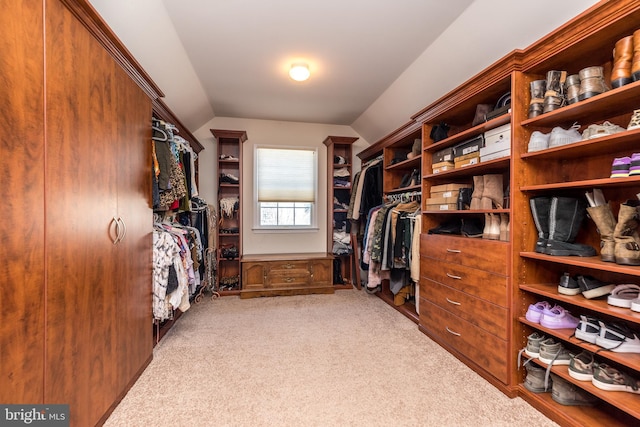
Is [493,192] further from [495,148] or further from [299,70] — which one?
[299,70]

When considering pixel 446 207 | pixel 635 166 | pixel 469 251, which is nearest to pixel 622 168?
pixel 635 166

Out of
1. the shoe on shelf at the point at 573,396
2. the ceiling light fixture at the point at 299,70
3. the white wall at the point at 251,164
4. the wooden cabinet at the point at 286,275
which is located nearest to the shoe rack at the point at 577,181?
the shoe on shelf at the point at 573,396

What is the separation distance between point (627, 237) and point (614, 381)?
2.23ft

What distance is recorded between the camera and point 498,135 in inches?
74.7

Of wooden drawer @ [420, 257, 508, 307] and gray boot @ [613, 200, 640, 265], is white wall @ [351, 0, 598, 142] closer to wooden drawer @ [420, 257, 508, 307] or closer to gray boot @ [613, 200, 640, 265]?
gray boot @ [613, 200, 640, 265]

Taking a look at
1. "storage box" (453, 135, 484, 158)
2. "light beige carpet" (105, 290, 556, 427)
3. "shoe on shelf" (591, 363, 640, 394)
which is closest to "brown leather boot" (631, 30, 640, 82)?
"storage box" (453, 135, 484, 158)

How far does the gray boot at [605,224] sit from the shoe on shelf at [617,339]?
1.08 feet

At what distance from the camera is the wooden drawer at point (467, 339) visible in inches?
69.1

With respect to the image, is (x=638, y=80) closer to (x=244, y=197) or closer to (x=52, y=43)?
(x=52, y=43)

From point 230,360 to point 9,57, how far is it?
2036 millimetres

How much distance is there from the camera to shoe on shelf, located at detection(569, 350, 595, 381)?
1434 millimetres

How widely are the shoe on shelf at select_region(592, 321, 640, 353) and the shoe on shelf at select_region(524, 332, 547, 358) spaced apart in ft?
1.01

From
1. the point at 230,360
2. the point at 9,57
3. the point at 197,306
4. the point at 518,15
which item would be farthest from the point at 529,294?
the point at 197,306

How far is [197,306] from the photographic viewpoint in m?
3.36
